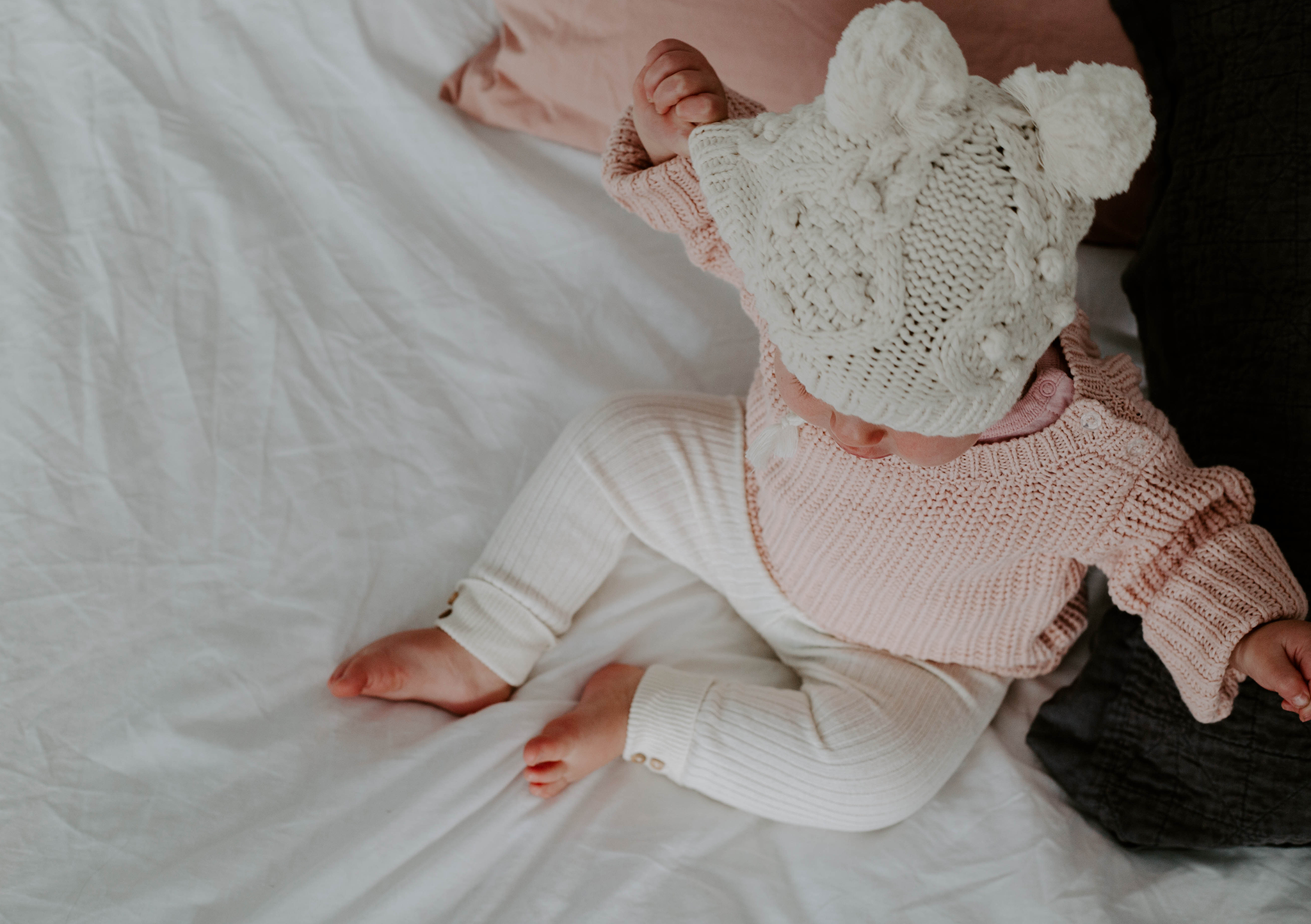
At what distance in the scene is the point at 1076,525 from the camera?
0.72 meters

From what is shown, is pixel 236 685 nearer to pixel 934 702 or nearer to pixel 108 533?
pixel 108 533

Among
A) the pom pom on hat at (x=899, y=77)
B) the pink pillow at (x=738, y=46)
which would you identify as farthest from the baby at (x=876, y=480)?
the pink pillow at (x=738, y=46)

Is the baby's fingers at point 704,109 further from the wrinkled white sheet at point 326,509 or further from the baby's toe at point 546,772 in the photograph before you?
the baby's toe at point 546,772

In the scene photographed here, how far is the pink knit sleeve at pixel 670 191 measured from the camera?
2.48 ft

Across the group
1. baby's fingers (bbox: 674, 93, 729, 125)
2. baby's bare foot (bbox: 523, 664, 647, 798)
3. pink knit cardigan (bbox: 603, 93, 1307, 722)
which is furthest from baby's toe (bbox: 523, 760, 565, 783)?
baby's fingers (bbox: 674, 93, 729, 125)

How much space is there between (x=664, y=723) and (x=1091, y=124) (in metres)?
0.56

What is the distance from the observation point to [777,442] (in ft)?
2.40

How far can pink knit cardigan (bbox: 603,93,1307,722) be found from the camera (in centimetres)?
69

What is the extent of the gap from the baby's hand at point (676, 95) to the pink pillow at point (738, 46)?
0.19 m

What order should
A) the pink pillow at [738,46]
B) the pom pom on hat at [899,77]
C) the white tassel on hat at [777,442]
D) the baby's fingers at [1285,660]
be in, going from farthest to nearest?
1. the pink pillow at [738,46]
2. the white tassel on hat at [777,442]
3. the baby's fingers at [1285,660]
4. the pom pom on hat at [899,77]

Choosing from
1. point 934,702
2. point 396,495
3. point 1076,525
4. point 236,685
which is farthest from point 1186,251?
point 236,685

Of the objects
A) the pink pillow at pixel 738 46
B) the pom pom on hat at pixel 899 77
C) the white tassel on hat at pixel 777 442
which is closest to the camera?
the pom pom on hat at pixel 899 77

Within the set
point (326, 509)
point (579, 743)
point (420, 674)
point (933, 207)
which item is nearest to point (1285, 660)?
point (933, 207)

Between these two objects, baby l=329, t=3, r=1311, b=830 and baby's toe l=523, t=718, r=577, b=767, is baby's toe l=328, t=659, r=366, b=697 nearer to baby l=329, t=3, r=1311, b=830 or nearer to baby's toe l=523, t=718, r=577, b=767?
baby l=329, t=3, r=1311, b=830
